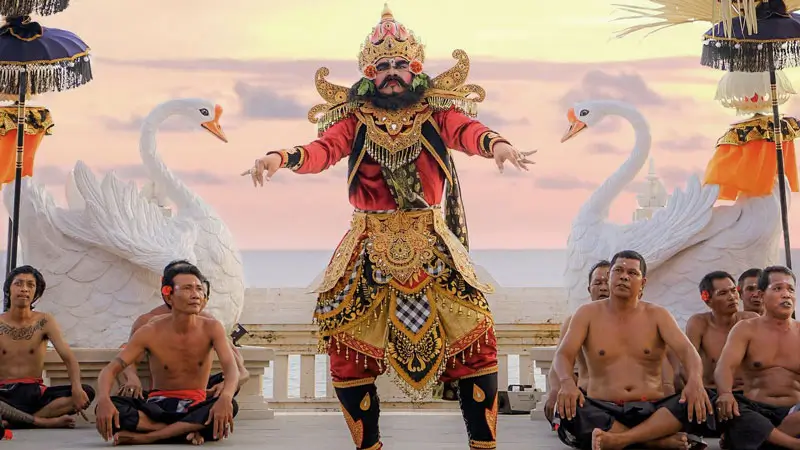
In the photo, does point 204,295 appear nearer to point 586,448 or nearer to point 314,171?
point 314,171

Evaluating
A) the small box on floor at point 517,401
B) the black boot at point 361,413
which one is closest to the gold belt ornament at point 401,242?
the black boot at point 361,413

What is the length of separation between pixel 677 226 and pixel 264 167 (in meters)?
4.80

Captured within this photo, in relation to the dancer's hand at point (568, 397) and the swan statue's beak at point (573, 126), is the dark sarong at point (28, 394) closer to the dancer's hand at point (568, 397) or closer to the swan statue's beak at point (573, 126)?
the dancer's hand at point (568, 397)

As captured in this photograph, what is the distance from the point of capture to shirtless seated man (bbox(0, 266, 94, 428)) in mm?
7480

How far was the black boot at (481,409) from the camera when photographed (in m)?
5.54

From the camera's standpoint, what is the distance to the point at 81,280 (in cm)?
950

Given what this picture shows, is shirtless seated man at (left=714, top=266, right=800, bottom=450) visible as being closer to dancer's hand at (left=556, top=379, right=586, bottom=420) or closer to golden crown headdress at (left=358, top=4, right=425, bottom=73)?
dancer's hand at (left=556, top=379, right=586, bottom=420)

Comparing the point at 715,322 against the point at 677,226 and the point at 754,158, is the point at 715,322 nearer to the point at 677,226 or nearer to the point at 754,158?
the point at 677,226

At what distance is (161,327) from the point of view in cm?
684

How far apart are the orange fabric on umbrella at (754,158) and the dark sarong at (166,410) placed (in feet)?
14.6

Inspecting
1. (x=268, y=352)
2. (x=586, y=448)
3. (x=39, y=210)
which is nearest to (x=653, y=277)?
(x=268, y=352)

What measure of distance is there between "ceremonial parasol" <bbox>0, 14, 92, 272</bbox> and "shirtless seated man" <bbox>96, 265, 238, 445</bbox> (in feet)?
6.14

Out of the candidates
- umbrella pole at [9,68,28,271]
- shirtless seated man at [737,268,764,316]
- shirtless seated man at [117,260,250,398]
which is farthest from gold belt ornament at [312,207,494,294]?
umbrella pole at [9,68,28,271]

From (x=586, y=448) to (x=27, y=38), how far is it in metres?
4.26
